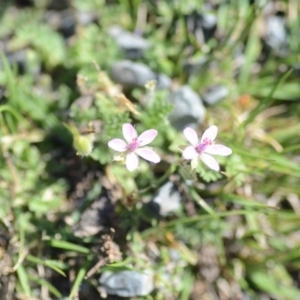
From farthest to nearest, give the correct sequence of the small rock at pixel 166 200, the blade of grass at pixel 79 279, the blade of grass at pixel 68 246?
the small rock at pixel 166 200 < the blade of grass at pixel 68 246 < the blade of grass at pixel 79 279

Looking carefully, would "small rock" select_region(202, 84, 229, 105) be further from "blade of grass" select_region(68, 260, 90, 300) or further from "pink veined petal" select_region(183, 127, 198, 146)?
"blade of grass" select_region(68, 260, 90, 300)

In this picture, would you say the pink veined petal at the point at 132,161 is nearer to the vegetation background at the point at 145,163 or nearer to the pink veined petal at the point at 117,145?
the pink veined petal at the point at 117,145

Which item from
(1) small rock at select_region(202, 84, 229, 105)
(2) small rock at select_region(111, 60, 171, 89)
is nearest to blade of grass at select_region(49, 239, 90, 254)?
(2) small rock at select_region(111, 60, 171, 89)

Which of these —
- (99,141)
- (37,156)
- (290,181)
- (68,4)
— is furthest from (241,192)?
(68,4)

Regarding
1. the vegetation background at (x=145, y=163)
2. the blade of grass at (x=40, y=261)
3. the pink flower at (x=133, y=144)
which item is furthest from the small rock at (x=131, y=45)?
the blade of grass at (x=40, y=261)

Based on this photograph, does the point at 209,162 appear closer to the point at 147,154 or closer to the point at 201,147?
the point at 201,147

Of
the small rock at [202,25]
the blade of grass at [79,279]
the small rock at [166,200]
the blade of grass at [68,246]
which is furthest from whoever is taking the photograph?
the small rock at [202,25]

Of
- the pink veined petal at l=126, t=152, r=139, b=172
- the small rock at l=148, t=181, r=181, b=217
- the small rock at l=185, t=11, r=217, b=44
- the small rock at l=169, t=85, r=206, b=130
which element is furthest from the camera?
the small rock at l=185, t=11, r=217, b=44

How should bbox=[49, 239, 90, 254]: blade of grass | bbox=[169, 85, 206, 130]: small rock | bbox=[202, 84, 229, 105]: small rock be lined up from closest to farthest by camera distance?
bbox=[49, 239, 90, 254]: blade of grass
bbox=[169, 85, 206, 130]: small rock
bbox=[202, 84, 229, 105]: small rock
